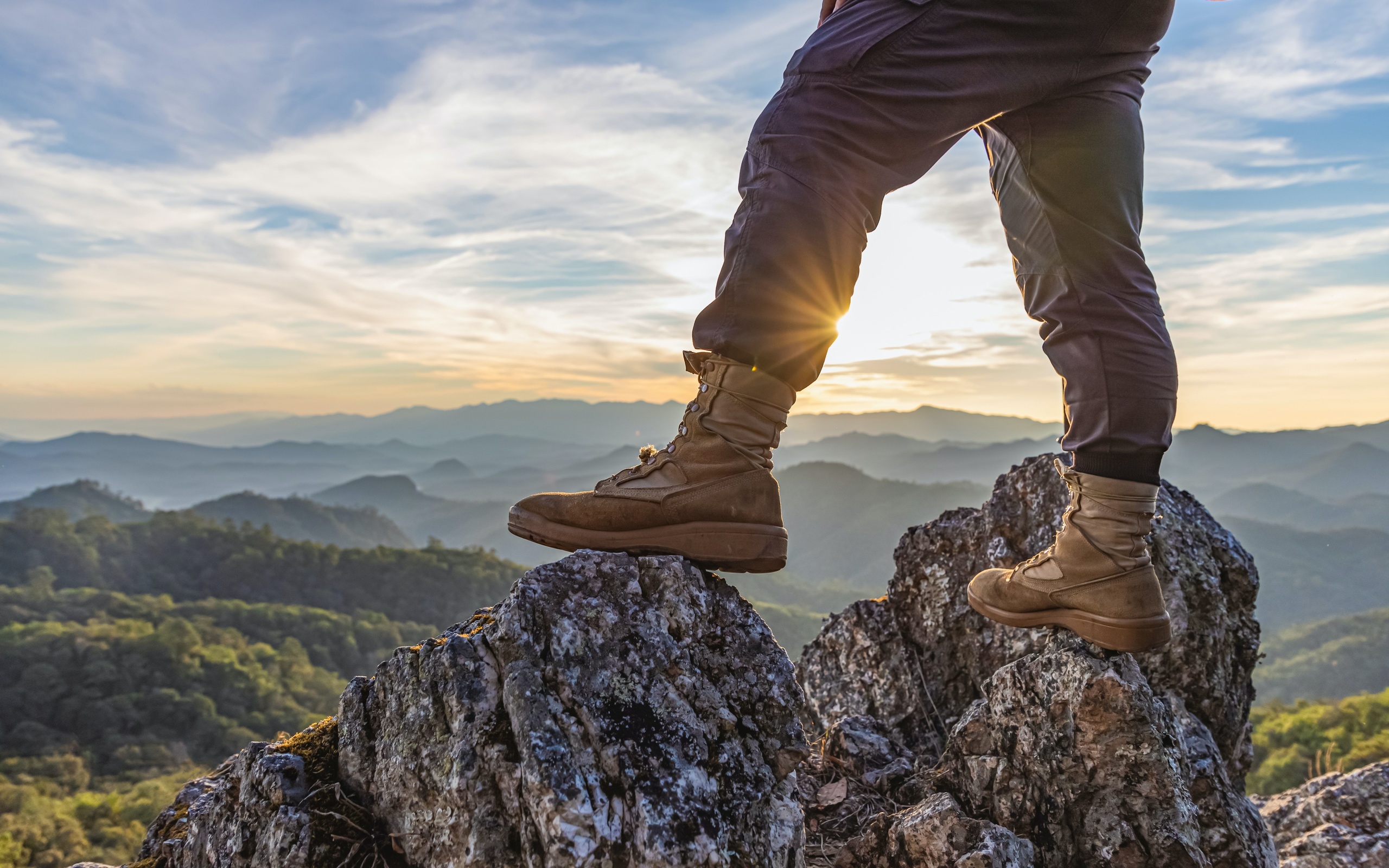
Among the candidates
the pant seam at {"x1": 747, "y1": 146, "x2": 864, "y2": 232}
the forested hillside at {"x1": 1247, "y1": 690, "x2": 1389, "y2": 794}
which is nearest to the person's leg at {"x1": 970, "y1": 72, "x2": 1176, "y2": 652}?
the pant seam at {"x1": 747, "y1": 146, "x2": 864, "y2": 232}

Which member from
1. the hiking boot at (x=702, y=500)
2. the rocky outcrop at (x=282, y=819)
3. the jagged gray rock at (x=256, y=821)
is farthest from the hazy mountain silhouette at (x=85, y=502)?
the hiking boot at (x=702, y=500)

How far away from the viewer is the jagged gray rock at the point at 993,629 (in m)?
3.44

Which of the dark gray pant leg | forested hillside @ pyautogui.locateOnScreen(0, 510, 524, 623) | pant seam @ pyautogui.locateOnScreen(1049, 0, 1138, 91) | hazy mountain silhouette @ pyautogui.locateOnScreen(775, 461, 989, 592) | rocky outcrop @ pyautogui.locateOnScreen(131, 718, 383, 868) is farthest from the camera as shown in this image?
hazy mountain silhouette @ pyautogui.locateOnScreen(775, 461, 989, 592)

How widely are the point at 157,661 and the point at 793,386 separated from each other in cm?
9385

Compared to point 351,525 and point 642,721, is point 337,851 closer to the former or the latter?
point 642,721

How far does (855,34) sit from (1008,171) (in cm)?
88

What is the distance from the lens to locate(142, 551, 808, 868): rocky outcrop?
1.98 meters

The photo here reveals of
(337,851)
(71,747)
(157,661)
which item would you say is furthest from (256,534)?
(337,851)

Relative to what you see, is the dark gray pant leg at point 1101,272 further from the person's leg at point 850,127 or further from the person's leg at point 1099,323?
the person's leg at point 850,127

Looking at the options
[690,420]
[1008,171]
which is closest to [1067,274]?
[1008,171]

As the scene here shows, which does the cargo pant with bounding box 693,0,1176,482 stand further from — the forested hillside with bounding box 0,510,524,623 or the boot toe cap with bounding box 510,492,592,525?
the forested hillside with bounding box 0,510,524,623

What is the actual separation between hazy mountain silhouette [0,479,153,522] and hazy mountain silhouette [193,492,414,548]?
568 inches

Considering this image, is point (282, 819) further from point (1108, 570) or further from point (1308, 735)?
point (1308, 735)

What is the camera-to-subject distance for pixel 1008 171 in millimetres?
2697
